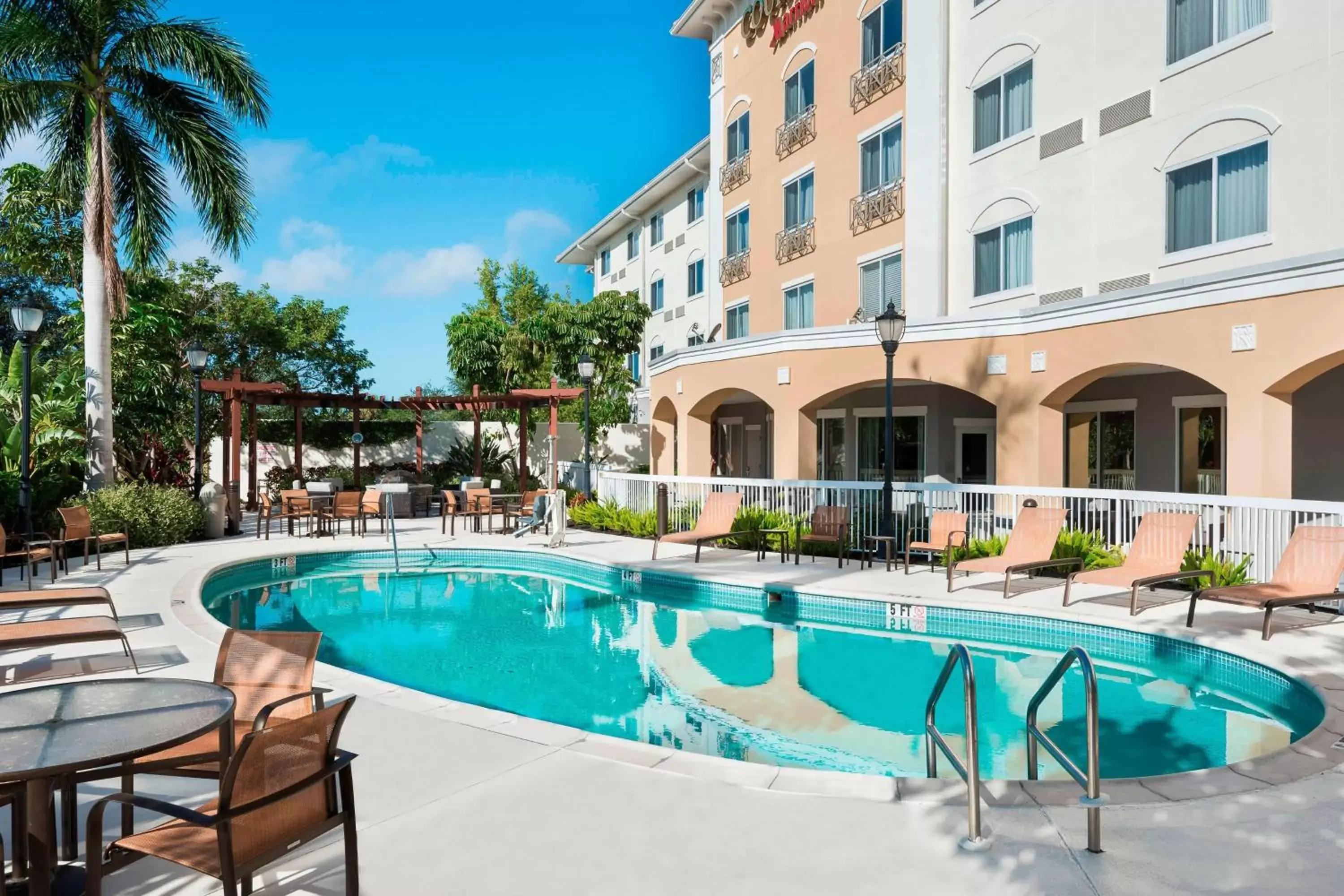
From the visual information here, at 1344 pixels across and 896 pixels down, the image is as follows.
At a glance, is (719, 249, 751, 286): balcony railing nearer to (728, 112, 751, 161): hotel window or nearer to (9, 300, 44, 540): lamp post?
(728, 112, 751, 161): hotel window

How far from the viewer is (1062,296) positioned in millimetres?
15359

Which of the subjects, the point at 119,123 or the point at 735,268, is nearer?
the point at 119,123

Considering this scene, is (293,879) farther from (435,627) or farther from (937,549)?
(937,549)

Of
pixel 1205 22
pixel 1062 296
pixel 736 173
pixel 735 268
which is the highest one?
pixel 736 173

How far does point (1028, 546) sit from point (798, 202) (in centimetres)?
1333

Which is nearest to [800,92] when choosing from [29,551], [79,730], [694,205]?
[694,205]

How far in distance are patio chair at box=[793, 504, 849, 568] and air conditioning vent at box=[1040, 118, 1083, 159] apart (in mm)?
8129

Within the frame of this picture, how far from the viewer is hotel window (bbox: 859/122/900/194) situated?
1836 centimetres

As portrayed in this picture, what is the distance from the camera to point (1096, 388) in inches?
658

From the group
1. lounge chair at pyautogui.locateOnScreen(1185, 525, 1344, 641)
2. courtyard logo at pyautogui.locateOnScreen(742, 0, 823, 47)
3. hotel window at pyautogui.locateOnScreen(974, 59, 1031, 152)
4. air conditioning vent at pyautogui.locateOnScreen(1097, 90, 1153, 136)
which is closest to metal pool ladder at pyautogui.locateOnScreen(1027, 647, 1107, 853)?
lounge chair at pyautogui.locateOnScreen(1185, 525, 1344, 641)

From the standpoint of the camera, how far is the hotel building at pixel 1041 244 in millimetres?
11500

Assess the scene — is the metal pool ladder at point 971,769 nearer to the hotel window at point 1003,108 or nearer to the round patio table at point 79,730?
the round patio table at point 79,730

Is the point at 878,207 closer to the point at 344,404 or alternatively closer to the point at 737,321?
the point at 737,321

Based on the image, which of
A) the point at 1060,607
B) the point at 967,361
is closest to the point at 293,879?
the point at 1060,607
